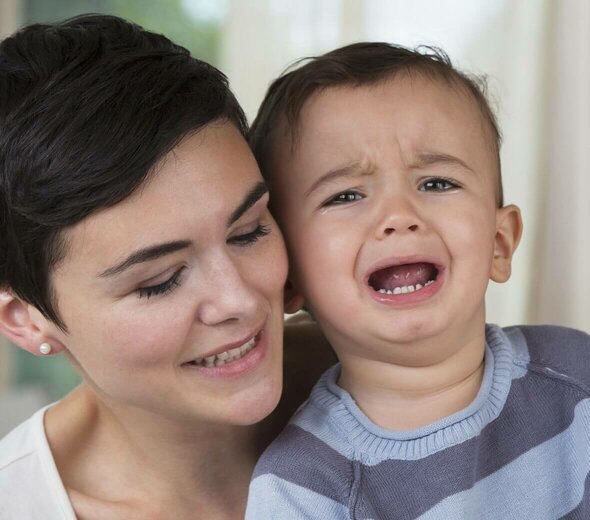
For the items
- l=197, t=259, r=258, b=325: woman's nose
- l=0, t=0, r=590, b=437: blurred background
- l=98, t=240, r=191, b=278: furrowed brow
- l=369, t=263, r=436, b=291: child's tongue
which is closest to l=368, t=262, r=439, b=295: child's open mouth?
l=369, t=263, r=436, b=291: child's tongue

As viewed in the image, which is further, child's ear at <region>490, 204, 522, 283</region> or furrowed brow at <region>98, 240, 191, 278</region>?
child's ear at <region>490, 204, 522, 283</region>

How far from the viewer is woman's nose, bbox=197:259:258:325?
1.42m

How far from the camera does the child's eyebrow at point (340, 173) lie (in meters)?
1.54

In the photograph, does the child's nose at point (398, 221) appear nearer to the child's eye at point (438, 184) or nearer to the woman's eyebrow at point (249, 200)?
the child's eye at point (438, 184)

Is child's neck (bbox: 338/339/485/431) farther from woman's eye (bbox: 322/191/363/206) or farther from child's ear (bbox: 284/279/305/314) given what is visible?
woman's eye (bbox: 322/191/363/206)

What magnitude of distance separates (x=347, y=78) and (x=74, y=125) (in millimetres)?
503

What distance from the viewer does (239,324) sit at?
4.78 feet

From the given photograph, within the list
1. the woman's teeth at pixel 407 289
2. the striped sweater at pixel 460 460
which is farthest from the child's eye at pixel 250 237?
the striped sweater at pixel 460 460

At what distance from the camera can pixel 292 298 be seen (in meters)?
1.71

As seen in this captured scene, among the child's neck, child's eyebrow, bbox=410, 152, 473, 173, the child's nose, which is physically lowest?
the child's neck

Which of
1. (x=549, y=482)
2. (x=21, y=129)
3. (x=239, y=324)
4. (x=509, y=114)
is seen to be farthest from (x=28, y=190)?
(x=509, y=114)

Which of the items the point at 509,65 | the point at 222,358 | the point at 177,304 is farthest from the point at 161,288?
the point at 509,65

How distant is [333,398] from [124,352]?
404mm

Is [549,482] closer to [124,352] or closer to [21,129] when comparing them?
[124,352]
